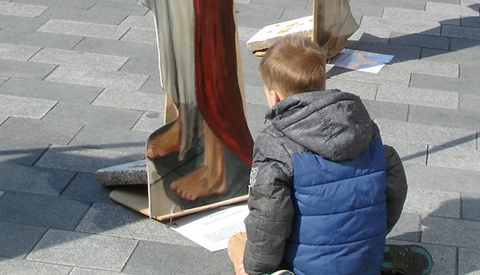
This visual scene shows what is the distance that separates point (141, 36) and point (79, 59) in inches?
30.8

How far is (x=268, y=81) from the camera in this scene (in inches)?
131

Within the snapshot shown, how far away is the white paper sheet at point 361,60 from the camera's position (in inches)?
269

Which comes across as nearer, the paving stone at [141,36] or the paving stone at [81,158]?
the paving stone at [81,158]

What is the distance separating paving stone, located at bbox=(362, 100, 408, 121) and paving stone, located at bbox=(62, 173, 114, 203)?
211 centimetres

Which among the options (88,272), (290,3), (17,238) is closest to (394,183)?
(88,272)

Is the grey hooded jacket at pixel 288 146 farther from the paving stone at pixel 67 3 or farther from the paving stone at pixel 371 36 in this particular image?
the paving stone at pixel 67 3

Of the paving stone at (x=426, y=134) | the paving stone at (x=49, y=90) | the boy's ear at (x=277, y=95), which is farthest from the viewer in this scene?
the paving stone at (x=49, y=90)

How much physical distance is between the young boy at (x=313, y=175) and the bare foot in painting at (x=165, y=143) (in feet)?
3.19

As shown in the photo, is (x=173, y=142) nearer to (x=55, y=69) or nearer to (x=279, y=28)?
(x=55, y=69)

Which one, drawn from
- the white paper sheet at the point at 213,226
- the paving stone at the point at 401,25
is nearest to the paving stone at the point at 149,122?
the white paper sheet at the point at 213,226

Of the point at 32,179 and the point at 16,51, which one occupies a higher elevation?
the point at 32,179

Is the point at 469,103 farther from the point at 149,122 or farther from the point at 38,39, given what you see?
the point at 38,39

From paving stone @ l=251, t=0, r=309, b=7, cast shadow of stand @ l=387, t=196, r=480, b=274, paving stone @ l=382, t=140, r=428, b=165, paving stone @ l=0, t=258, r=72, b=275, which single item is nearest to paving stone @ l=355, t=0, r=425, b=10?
paving stone @ l=251, t=0, r=309, b=7

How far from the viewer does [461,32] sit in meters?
7.91
